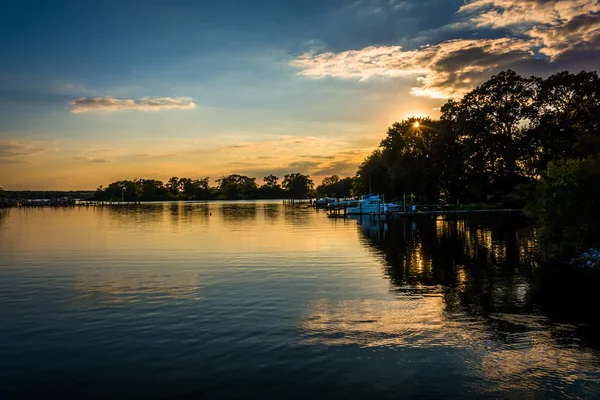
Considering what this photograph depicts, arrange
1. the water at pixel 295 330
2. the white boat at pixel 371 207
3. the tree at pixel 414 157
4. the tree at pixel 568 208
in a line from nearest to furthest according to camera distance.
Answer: the water at pixel 295 330
the tree at pixel 568 208
the white boat at pixel 371 207
the tree at pixel 414 157

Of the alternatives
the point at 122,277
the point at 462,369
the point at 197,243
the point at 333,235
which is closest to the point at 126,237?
the point at 197,243

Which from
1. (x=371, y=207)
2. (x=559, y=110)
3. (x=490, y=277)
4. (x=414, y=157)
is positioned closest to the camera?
(x=490, y=277)

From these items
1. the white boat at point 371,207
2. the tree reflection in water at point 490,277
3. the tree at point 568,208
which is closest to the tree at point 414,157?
the white boat at point 371,207

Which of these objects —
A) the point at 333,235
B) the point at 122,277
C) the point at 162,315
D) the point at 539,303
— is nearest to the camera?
the point at 162,315

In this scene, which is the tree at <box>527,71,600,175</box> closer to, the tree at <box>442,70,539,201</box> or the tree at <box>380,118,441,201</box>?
the tree at <box>442,70,539,201</box>

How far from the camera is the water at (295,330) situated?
1116 cm

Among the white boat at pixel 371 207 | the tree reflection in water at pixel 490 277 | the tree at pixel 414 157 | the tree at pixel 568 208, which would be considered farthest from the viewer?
the tree at pixel 414 157

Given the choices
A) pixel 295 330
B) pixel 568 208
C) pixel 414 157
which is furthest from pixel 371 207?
pixel 295 330

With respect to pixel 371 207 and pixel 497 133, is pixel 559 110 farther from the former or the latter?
pixel 371 207

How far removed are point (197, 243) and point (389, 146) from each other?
71.0 metres

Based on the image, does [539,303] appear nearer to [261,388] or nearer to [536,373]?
[536,373]

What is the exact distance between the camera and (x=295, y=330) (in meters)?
15.2

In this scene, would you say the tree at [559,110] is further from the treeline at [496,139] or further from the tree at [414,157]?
the tree at [414,157]

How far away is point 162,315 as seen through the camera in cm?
1727
